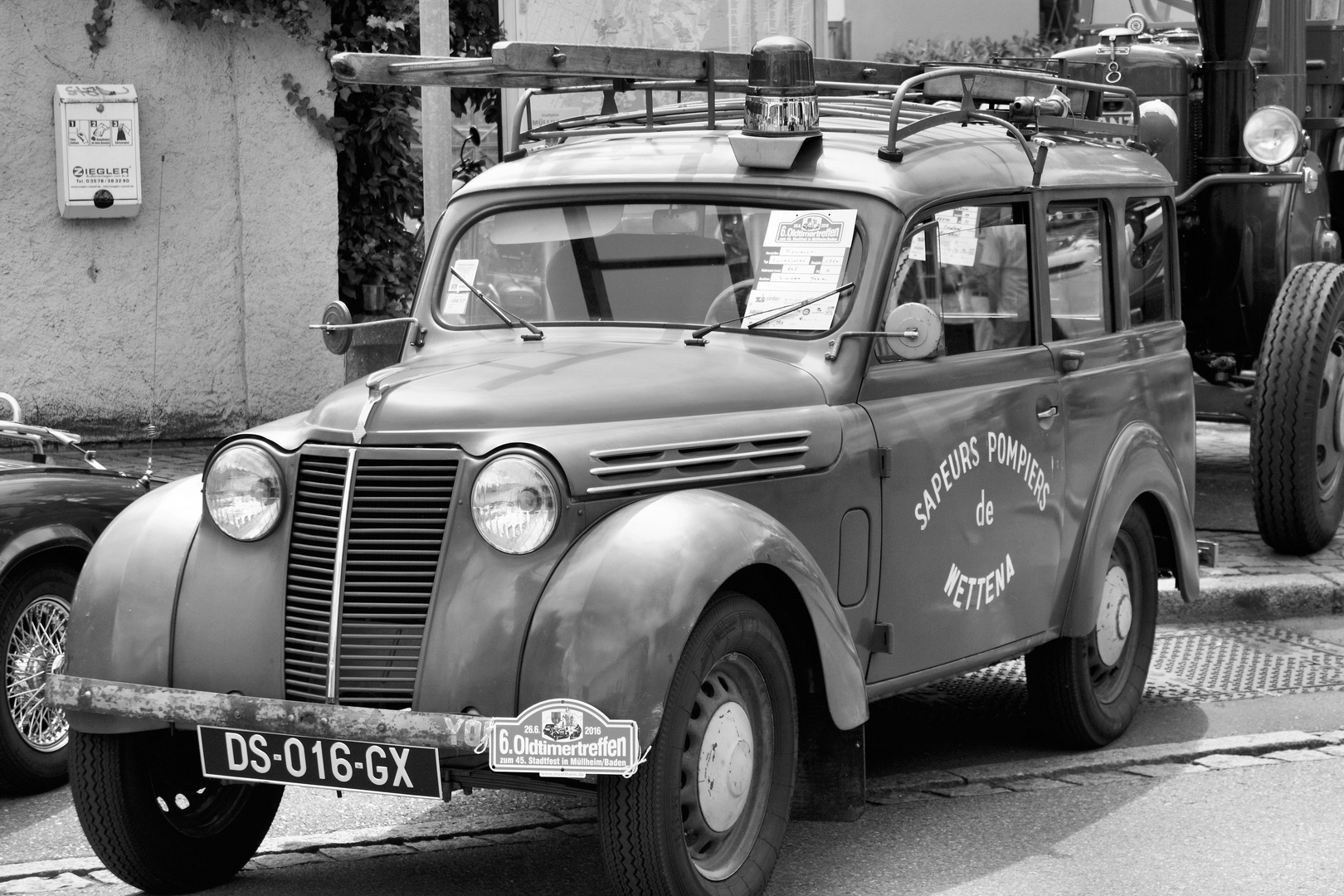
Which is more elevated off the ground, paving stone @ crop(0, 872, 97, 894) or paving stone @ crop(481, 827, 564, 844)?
paving stone @ crop(0, 872, 97, 894)

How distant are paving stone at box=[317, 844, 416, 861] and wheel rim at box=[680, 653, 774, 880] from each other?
105 cm

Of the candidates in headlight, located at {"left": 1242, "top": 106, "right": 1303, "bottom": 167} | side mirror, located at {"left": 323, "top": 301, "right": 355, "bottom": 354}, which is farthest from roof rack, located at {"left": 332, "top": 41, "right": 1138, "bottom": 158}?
headlight, located at {"left": 1242, "top": 106, "right": 1303, "bottom": 167}

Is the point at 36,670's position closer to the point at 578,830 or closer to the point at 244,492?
the point at 244,492

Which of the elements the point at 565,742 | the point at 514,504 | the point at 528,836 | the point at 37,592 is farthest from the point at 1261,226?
the point at 565,742

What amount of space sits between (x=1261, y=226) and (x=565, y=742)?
6509mm

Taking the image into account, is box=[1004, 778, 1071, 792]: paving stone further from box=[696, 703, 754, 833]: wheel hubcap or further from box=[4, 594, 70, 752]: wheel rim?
box=[4, 594, 70, 752]: wheel rim

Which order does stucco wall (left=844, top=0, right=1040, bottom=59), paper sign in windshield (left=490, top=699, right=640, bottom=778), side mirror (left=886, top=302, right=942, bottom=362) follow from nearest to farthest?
1. paper sign in windshield (left=490, top=699, right=640, bottom=778)
2. side mirror (left=886, top=302, right=942, bottom=362)
3. stucco wall (left=844, top=0, right=1040, bottom=59)

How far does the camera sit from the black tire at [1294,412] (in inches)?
316

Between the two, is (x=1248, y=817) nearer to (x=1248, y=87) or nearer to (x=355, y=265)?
(x=1248, y=87)

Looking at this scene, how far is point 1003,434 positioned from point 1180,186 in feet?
15.5

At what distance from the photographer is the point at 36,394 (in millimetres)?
9633

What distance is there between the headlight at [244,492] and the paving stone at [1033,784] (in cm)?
249

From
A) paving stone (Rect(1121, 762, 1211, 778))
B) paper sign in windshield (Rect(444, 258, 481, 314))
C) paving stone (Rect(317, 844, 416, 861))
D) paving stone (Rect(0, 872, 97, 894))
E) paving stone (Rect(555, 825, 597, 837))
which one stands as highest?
paper sign in windshield (Rect(444, 258, 481, 314))

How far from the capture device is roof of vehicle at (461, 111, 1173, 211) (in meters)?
4.96
